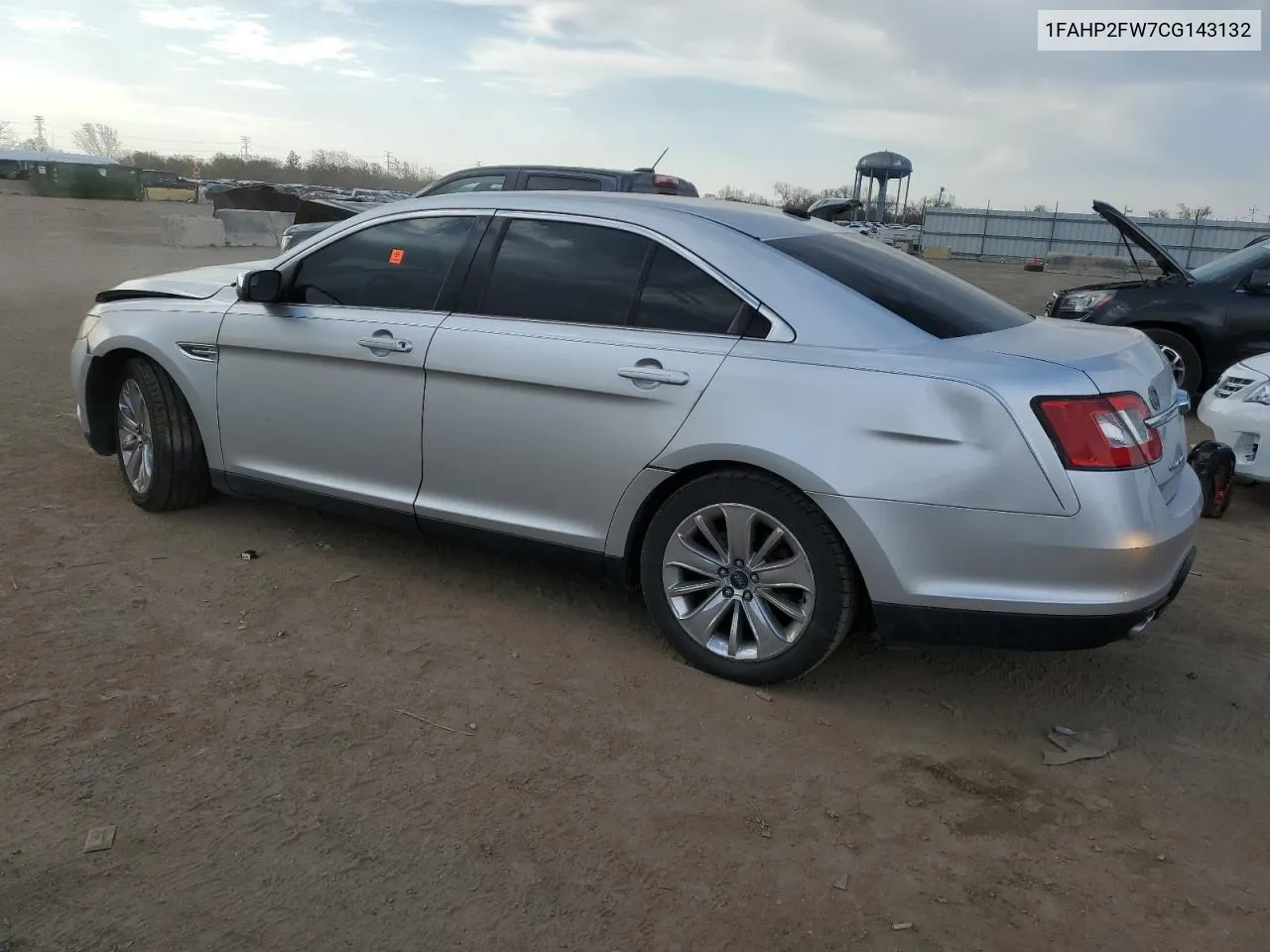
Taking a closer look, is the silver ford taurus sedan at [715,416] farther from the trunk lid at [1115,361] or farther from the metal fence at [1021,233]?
the metal fence at [1021,233]

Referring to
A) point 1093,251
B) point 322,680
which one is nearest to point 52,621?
point 322,680

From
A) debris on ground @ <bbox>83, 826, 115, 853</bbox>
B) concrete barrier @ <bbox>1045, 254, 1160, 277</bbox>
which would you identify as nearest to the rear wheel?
debris on ground @ <bbox>83, 826, 115, 853</bbox>

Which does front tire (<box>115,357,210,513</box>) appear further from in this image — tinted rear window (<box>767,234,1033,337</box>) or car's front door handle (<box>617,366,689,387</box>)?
tinted rear window (<box>767,234,1033,337</box>)

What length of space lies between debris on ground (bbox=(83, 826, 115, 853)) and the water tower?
205 ft

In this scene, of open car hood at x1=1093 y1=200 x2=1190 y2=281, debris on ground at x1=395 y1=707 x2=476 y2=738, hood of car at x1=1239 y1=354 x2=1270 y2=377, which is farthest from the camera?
open car hood at x1=1093 y1=200 x2=1190 y2=281

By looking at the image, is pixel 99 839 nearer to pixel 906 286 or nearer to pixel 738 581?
pixel 738 581

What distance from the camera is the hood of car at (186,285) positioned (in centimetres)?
481

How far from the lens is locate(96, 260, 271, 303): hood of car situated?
15.8 feet

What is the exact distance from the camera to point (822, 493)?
3.20 meters

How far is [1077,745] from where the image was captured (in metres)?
3.30

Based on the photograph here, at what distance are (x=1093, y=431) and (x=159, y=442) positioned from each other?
157 inches

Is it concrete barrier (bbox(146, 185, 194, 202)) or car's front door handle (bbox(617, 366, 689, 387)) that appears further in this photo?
concrete barrier (bbox(146, 185, 194, 202))

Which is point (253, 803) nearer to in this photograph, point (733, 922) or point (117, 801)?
point (117, 801)

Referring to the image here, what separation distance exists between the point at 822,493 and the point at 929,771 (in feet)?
2.96
